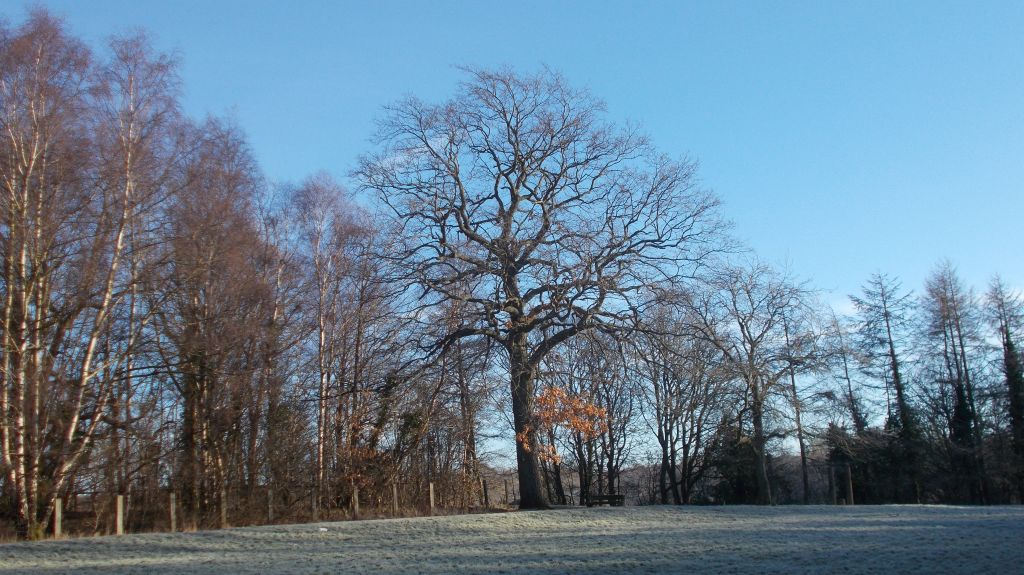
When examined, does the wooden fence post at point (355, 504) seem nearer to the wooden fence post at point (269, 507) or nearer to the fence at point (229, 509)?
the fence at point (229, 509)

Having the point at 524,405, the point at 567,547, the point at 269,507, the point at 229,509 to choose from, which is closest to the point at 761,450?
the point at 524,405

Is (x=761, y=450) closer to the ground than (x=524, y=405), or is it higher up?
closer to the ground

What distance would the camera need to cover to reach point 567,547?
547 inches

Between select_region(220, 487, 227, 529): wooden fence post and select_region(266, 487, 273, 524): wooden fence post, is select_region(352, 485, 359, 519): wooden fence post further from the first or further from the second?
select_region(220, 487, 227, 529): wooden fence post

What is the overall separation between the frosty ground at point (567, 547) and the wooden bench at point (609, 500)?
1213 cm

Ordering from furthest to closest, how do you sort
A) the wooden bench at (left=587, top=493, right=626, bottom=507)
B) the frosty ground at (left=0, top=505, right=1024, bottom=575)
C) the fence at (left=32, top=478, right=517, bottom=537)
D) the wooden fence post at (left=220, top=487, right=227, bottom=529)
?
the wooden bench at (left=587, top=493, right=626, bottom=507) < the wooden fence post at (left=220, top=487, right=227, bottom=529) < the fence at (left=32, top=478, right=517, bottom=537) < the frosty ground at (left=0, top=505, right=1024, bottom=575)

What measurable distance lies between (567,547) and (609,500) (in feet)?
64.5

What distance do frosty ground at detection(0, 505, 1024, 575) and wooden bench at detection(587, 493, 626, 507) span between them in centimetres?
1213

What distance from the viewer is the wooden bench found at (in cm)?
3203

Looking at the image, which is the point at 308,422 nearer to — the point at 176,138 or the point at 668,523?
the point at 176,138

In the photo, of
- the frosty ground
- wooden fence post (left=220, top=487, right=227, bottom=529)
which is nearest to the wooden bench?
the frosty ground

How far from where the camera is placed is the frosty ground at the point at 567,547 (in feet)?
37.7

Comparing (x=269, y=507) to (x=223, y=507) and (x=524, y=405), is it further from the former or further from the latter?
(x=524, y=405)

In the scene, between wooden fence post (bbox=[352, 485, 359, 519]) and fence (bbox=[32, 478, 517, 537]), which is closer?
fence (bbox=[32, 478, 517, 537])
